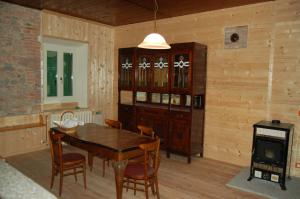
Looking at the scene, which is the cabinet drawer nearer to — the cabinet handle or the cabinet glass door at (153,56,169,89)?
the cabinet handle

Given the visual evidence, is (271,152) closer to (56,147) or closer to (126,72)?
(56,147)

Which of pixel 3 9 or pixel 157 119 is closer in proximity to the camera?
pixel 3 9

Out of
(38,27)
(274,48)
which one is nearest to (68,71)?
(38,27)

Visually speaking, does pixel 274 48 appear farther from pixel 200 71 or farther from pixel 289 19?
pixel 200 71

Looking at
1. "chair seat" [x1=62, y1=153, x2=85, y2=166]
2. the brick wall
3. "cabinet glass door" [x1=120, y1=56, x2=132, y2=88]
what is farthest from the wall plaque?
the brick wall

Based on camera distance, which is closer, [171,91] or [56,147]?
[56,147]

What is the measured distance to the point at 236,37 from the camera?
420 centimetres

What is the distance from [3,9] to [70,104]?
95.0 inches

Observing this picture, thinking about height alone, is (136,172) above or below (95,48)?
below

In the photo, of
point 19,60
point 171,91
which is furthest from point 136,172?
point 19,60

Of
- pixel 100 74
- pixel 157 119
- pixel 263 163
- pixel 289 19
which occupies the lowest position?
pixel 263 163

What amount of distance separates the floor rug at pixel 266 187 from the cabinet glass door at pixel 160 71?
205 centimetres

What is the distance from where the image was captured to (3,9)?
4.26 metres

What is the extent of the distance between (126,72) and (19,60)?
2111 millimetres
